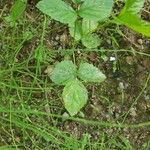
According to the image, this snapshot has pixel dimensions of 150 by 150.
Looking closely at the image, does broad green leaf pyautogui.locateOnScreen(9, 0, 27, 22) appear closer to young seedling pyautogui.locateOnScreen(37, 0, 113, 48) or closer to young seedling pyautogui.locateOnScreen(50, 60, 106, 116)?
young seedling pyautogui.locateOnScreen(37, 0, 113, 48)

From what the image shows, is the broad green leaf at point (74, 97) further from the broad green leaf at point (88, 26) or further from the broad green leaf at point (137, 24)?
the broad green leaf at point (137, 24)

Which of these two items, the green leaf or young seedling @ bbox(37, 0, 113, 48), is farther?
young seedling @ bbox(37, 0, 113, 48)

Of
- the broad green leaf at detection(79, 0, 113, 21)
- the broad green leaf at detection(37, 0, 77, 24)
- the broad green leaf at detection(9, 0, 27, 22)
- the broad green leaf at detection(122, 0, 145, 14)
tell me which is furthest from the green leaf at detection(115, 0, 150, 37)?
the broad green leaf at detection(9, 0, 27, 22)

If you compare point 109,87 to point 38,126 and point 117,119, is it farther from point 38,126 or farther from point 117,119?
point 38,126

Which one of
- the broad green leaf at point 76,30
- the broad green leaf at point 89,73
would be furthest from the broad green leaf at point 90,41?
the broad green leaf at point 89,73

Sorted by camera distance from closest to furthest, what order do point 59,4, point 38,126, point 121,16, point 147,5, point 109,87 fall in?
point 121,16 < point 59,4 < point 38,126 < point 109,87 < point 147,5

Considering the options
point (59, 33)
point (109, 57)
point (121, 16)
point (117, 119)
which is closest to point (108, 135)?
point (117, 119)

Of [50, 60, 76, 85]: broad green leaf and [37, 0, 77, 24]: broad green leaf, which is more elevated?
[37, 0, 77, 24]: broad green leaf
